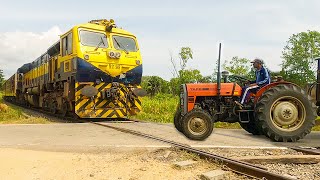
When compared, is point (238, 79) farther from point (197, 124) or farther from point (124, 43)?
point (124, 43)

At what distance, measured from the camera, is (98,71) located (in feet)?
43.0

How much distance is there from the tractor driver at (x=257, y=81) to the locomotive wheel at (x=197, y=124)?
3.39ft

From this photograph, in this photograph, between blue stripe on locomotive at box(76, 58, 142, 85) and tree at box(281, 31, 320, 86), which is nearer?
blue stripe on locomotive at box(76, 58, 142, 85)

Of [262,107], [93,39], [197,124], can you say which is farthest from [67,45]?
[262,107]

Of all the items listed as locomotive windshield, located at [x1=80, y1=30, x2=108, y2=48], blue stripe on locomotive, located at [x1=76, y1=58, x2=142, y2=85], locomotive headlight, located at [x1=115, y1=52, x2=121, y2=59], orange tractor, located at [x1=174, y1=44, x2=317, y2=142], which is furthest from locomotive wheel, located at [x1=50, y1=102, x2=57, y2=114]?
orange tractor, located at [x1=174, y1=44, x2=317, y2=142]

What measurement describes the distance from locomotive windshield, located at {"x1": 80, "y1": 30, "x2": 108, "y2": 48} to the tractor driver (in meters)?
6.46

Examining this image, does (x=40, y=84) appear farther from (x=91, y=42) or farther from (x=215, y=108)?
(x=215, y=108)

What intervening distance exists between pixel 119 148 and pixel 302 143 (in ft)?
13.5

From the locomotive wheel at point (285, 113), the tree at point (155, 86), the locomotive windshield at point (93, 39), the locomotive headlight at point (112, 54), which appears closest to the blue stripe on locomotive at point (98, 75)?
the locomotive headlight at point (112, 54)

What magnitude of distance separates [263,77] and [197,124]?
2132mm

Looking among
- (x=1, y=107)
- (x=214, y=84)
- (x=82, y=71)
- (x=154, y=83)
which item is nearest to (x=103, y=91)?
(x=82, y=71)

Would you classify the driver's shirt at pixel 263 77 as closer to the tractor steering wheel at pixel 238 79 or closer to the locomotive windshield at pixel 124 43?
the tractor steering wheel at pixel 238 79

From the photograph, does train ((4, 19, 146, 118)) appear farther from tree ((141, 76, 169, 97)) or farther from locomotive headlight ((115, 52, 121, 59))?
tree ((141, 76, 169, 97))

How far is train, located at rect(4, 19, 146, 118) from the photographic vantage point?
42.1 feet
